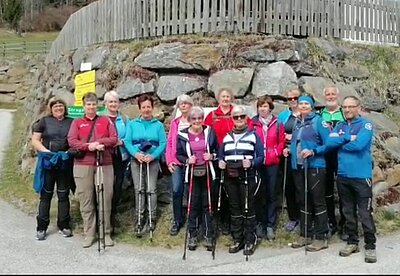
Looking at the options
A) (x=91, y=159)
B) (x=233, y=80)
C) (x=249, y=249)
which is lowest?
(x=249, y=249)

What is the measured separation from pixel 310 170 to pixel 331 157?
16.1 inches

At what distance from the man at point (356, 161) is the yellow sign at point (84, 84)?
19.5 feet

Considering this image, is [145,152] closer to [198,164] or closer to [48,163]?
[198,164]

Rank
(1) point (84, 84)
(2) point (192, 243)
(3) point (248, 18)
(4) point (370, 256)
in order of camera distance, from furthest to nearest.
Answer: (1) point (84, 84)
(3) point (248, 18)
(2) point (192, 243)
(4) point (370, 256)

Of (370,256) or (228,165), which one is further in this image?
(228,165)

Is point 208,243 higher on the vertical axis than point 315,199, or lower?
lower

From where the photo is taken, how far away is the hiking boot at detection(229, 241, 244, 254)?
6.91m

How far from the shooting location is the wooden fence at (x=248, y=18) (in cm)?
1005

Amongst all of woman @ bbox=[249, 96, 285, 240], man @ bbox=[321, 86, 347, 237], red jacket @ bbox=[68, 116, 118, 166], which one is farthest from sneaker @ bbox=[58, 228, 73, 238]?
man @ bbox=[321, 86, 347, 237]

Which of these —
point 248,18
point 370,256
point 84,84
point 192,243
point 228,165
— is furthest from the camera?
point 84,84

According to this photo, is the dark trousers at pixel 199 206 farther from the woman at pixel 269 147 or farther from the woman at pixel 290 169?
the woman at pixel 290 169

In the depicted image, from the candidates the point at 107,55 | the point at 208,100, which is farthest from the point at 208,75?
the point at 107,55

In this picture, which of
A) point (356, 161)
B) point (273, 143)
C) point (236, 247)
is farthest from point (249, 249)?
point (356, 161)

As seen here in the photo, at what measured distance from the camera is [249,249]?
6855mm
